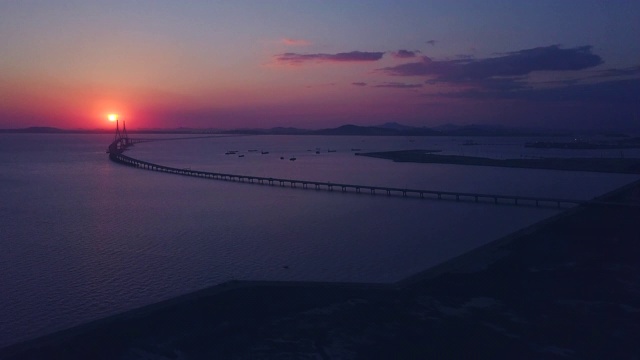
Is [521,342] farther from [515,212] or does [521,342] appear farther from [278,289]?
[515,212]

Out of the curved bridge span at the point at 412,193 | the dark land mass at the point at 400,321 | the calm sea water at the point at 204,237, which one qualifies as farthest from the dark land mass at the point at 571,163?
the dark land mass at the point at 400,321

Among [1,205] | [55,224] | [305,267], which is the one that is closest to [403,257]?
[305,267]

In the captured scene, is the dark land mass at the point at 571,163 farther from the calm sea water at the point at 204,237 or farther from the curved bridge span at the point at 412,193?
the curved bridge span at the point at 412,193

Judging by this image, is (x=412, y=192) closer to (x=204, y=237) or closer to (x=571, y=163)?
(x=204, y=237)

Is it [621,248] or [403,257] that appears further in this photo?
[403,257]

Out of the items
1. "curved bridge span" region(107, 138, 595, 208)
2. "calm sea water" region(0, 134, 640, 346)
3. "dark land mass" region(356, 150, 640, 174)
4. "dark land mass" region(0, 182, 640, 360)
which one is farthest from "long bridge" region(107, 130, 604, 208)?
"dark land mass" region(356, 150, 640, 174)

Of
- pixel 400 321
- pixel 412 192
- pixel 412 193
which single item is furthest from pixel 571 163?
pixel 400 321
